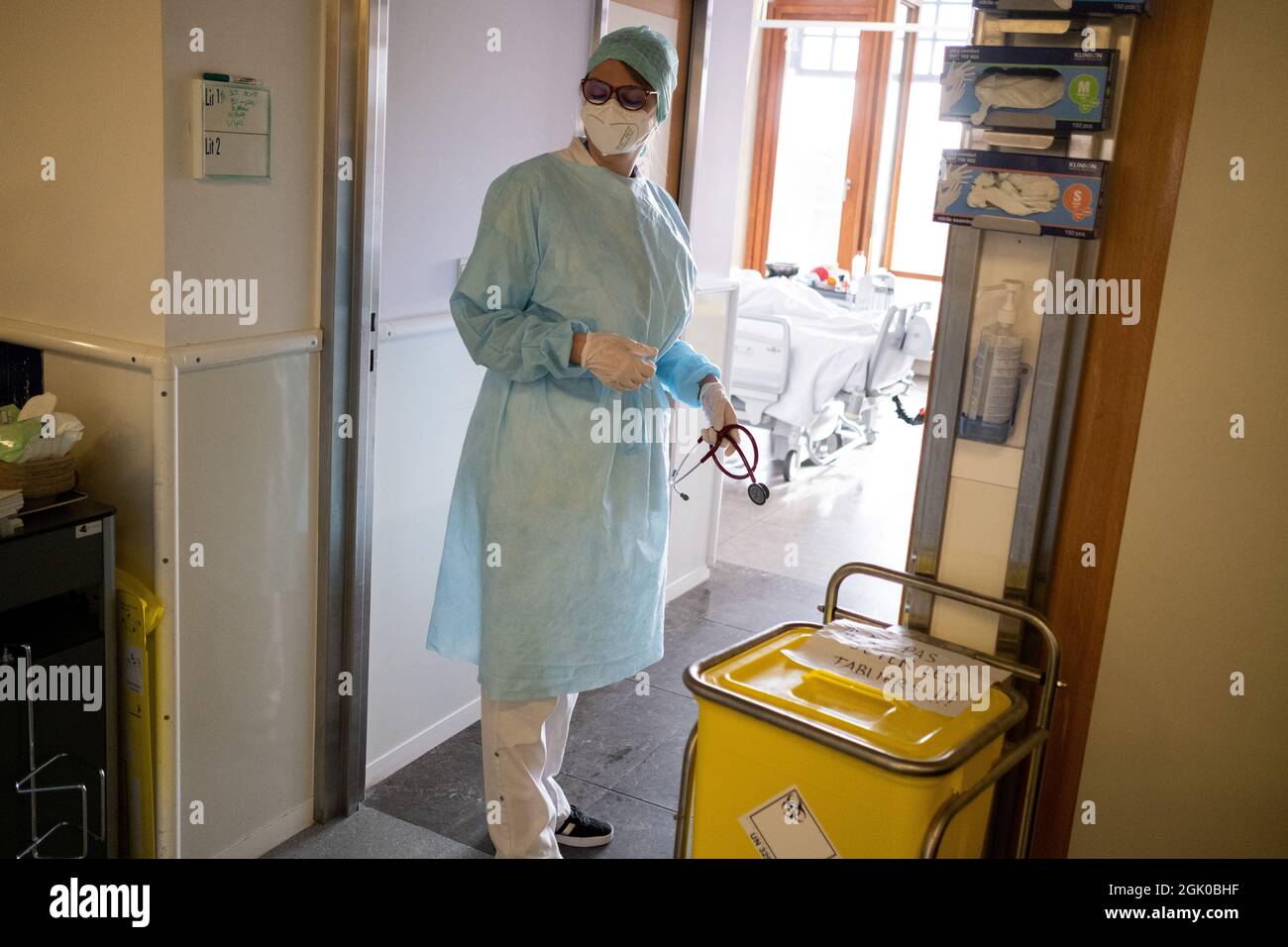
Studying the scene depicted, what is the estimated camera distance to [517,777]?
7.27 ft

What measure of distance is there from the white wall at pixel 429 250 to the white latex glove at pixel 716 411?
0.65 metres

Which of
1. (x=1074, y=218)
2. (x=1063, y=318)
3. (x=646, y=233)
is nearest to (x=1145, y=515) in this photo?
(x=1063, y=318)

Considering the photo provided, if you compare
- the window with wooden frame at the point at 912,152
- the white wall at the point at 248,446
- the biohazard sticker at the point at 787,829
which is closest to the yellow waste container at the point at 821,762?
the biohazard sticker at the point at 787,829

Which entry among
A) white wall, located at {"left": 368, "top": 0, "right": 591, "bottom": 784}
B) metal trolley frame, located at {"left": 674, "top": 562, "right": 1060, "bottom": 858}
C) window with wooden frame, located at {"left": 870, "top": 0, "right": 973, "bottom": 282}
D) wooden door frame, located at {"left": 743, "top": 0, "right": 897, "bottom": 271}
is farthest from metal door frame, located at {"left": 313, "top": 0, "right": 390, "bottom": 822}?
wooden door frame, located at {"left": 743, "top": 0, "right": 897, "bottom": 271}

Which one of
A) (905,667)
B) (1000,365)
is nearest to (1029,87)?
(1000,365)

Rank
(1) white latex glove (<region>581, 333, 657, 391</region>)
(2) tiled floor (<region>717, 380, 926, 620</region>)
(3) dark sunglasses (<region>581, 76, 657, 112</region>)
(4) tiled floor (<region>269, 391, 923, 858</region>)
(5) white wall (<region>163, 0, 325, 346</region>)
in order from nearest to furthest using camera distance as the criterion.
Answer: (5) white wall (<region>163, 0, 325, 346</region>) < (1) white latex glove (<region>581, 333, 657, 391</region>) < (3) dark sunglasses (<region>581, 76, 657, 112</region>) < (4) tiled floor (<region>269, 391, 923, 858</region>) < (2) tiled floor (<region>717, 380, 926, 620</region>)

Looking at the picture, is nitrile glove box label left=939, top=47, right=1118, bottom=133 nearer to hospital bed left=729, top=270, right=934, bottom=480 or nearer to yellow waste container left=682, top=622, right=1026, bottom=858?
yellow waste container left=682, top=622, right=1026, bottom=858

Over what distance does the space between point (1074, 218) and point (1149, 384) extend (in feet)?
0.89

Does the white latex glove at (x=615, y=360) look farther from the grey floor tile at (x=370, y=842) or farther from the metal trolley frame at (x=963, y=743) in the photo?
the grey floor tile at (x=370, y=842)

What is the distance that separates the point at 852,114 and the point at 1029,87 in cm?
677

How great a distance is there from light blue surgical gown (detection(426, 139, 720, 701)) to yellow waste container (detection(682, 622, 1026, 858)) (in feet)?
1.58

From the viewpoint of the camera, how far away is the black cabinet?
1759 mm

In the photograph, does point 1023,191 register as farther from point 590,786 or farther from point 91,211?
point 590,786

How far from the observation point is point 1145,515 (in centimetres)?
180
